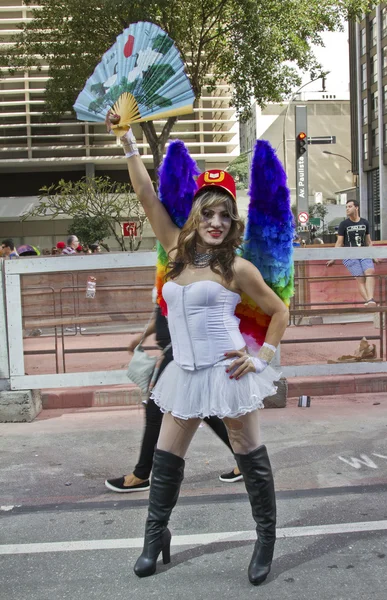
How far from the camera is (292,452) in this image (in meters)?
5.05

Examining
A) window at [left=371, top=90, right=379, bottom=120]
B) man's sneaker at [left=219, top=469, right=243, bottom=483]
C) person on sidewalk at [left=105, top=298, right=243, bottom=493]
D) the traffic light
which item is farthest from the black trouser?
window at [left=371, top=90, right=379, bottom=120]

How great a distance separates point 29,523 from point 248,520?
127 centimetres

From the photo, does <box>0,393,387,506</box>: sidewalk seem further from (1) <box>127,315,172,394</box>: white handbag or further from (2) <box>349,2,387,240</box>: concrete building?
(2) <box>349,2,387,240</box>: concrete building

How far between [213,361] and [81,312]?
3.96 metres

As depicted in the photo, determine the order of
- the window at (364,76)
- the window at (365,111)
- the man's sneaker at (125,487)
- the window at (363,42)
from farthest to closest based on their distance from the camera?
the window at (365,111) < the window at (364,76) < the window at (363,42) < the man's sneaker at (125,487)

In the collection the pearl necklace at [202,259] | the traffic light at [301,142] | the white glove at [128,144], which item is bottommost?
the pearl necklace at [202,259]

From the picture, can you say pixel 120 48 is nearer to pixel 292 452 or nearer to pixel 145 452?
pixel 145 452

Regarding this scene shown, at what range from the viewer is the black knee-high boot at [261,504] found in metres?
2.93

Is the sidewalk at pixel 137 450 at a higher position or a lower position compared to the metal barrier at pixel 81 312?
lower

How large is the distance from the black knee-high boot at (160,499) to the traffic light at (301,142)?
18788 mm

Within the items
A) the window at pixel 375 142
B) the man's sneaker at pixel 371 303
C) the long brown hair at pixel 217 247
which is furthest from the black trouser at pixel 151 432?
the window at pixel 375 142

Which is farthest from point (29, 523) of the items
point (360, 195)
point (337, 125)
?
point (337, 125)

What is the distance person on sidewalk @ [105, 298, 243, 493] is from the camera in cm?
393

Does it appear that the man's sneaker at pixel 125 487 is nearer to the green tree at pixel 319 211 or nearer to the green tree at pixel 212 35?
the green tree at pixel 212 35
